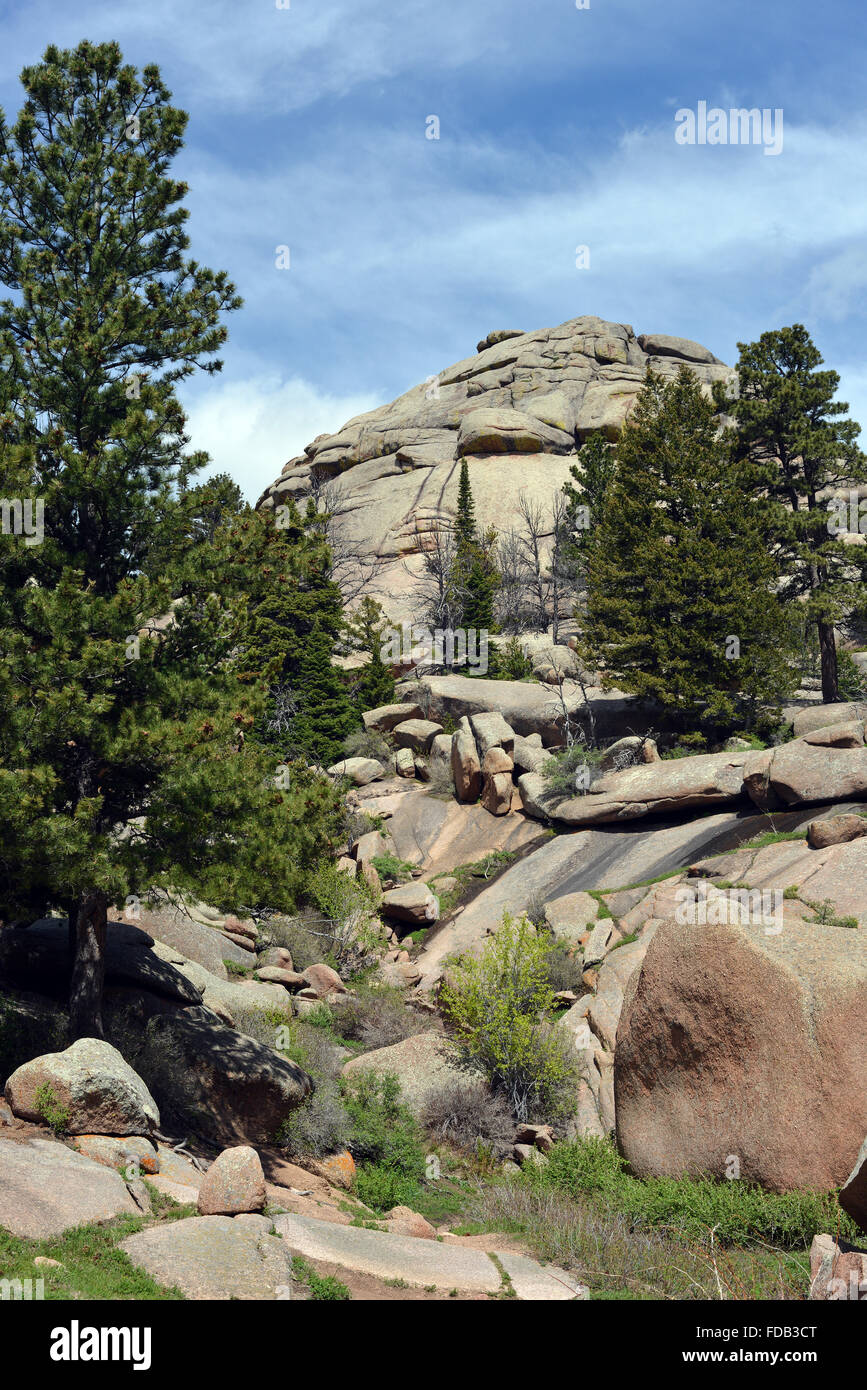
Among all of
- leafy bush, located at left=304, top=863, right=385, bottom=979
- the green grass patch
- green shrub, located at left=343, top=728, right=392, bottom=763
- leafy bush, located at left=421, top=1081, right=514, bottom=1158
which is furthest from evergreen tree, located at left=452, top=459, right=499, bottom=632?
the green grass patch

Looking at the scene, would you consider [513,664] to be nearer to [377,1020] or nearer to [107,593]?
[377,1020]

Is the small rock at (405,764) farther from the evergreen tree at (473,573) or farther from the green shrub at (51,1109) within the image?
the green shrub at (51,1109)

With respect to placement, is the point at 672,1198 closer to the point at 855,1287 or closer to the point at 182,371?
the point at 855,1287

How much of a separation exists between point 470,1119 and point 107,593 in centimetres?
1239

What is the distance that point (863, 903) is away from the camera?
60.1 ft

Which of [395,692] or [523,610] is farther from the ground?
[523,610]

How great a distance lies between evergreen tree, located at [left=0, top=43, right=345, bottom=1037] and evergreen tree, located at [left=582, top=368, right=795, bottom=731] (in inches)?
788

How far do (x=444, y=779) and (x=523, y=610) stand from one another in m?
22.6

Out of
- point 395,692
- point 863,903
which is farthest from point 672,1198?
point 395,692

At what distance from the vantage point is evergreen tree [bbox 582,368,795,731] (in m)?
32.3

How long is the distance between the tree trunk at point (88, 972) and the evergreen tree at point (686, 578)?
22496 mm

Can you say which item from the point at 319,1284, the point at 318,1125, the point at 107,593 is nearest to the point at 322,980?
the point at 318,1125
